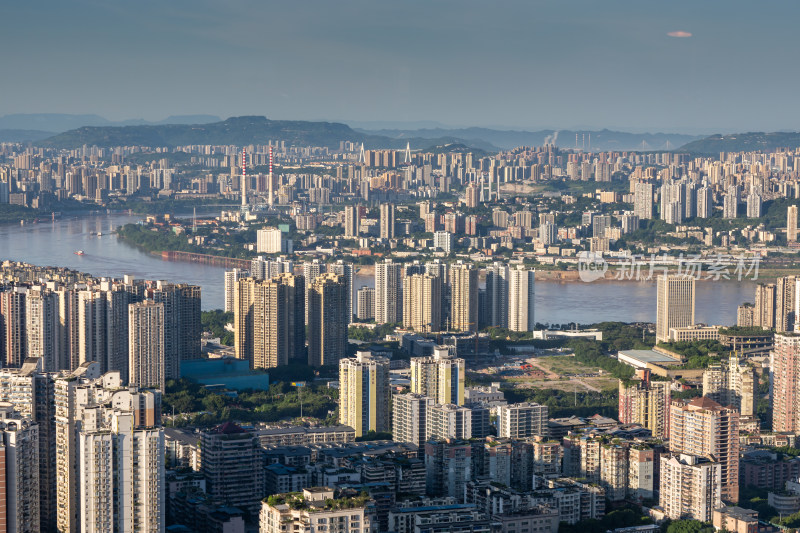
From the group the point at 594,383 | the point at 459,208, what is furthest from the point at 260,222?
the point at 594,383

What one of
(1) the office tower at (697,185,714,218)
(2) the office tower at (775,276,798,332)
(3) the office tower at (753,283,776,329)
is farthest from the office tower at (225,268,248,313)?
(1) the office tower at (697,185,714,218)

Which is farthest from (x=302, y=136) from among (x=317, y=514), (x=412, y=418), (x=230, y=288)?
(x=317, y=514)

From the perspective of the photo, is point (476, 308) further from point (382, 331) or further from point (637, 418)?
point (637, 418)

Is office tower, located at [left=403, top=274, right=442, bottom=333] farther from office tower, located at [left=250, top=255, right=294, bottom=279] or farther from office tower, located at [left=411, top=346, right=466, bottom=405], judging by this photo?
office tower, located at [left=411, top=346, right=466, bottom=405]

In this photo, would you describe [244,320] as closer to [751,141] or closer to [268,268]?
[268,268]

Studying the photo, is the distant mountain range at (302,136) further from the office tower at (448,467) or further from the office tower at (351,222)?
the office tower at (448,467)

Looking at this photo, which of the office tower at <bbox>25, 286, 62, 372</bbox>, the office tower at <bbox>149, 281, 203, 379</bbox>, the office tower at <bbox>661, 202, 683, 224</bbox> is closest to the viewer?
the office tower at <bbox>25, 286, 62, 372</bbox>
